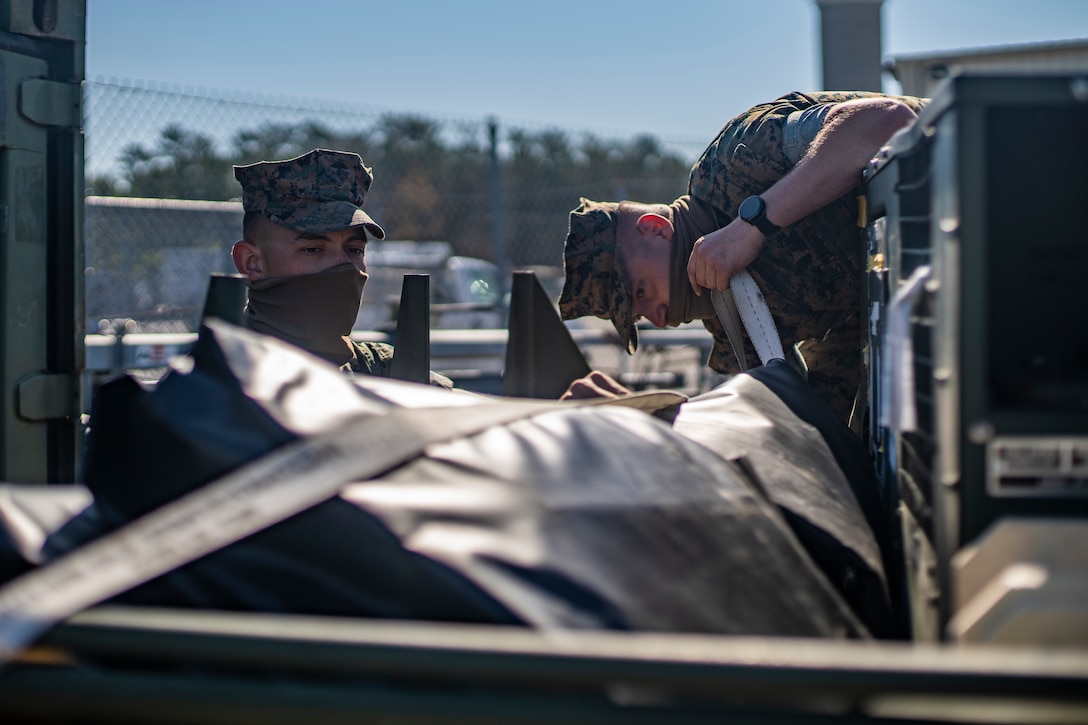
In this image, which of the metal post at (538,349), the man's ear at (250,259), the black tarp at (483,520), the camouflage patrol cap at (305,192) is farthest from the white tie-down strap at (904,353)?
the man's ear at (250,259)

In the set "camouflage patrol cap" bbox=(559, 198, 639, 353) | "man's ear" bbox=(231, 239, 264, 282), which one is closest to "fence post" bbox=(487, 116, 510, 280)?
"man's ear" bbox=(231, 239, 264, 282)

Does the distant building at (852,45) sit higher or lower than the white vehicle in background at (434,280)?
higher

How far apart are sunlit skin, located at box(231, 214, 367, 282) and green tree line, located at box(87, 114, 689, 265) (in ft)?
8.08

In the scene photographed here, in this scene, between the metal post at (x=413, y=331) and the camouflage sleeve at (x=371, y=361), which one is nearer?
the metal post at (x=413, y=331)

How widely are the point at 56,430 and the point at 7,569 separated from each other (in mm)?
1188

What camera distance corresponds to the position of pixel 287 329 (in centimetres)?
294

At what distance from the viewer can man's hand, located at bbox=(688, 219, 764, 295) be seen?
2.49 m

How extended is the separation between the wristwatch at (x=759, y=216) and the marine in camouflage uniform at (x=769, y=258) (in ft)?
0.25

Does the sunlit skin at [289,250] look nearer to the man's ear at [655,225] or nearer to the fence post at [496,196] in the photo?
the man's ear at [655,225]

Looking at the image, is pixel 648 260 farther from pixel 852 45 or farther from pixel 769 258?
pixel 852 45

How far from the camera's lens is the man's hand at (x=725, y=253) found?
8.17ft

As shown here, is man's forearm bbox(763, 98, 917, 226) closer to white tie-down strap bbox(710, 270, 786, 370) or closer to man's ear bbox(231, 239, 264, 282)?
white tie-down strap bbox(710, 270, 786, 370)

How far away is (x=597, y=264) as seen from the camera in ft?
9.89

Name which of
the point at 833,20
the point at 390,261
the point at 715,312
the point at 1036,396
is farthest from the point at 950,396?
the point at 390,261
